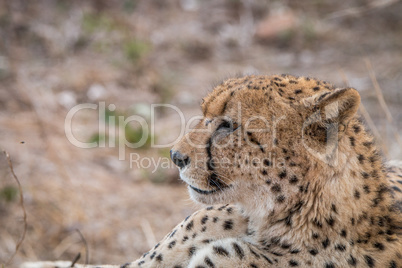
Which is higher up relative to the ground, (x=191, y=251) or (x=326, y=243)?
(x=326, y=243)

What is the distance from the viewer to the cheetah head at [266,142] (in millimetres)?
1985

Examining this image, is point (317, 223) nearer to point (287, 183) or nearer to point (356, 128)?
point (287, 183)

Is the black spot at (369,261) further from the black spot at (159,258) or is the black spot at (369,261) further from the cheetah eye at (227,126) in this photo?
the black spot at (159,258)

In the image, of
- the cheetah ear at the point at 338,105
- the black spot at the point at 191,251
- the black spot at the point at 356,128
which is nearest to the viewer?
the cheetah ear at the point at 338,105

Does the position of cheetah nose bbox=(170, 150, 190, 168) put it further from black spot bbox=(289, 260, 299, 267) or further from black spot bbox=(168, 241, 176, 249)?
black spot bbox=(289, 260, 299, 267)

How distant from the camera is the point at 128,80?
6523 millimetres

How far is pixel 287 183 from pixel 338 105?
385mm

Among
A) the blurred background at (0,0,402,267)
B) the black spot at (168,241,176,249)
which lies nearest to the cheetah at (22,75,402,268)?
the black spot at (168,241,176,249)

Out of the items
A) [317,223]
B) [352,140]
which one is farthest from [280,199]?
[352,140]

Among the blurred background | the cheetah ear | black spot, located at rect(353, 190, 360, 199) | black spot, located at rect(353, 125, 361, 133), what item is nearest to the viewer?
the cheetah ear

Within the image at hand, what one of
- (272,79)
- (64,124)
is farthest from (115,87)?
(272,79)

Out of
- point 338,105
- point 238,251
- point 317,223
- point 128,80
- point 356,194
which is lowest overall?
point 238,251

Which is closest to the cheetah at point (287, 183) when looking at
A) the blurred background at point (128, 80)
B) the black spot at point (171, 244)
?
the black spot at point (171, 244)

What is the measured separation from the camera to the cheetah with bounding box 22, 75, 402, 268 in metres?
1.96
